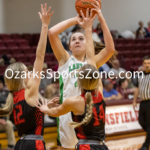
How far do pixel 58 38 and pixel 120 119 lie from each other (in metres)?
4.13

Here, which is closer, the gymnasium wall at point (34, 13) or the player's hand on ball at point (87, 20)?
the player's hand on ball at point (87, 20)

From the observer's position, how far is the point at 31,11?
43.9ft

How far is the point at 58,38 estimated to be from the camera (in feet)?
12.0

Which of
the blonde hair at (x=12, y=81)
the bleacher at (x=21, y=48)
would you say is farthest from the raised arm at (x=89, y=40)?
the bleacher at (x=21, y=48)

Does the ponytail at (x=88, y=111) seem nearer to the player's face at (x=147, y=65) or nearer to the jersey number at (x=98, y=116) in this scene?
the jersey number at (x=98, y=116)

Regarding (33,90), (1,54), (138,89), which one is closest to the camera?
(33,90)

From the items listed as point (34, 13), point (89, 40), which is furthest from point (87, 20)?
point (34, 13)

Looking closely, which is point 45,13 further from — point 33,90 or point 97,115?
point 97,115

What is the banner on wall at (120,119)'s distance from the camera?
7.19m

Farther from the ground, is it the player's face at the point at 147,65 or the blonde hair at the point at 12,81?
the blonde hair at the point at 12,81

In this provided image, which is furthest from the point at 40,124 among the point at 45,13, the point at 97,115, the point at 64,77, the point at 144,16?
the point at 144,16

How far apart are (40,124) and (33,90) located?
0.32 meters

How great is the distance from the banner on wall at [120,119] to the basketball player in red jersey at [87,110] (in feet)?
14.6

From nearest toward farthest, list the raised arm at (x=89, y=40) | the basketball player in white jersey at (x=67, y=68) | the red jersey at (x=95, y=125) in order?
the red jersey at (x=95, y=125) < the raised arm at (x=89, y=40) < the basketball player in white jersey at (x=67, y=68)
